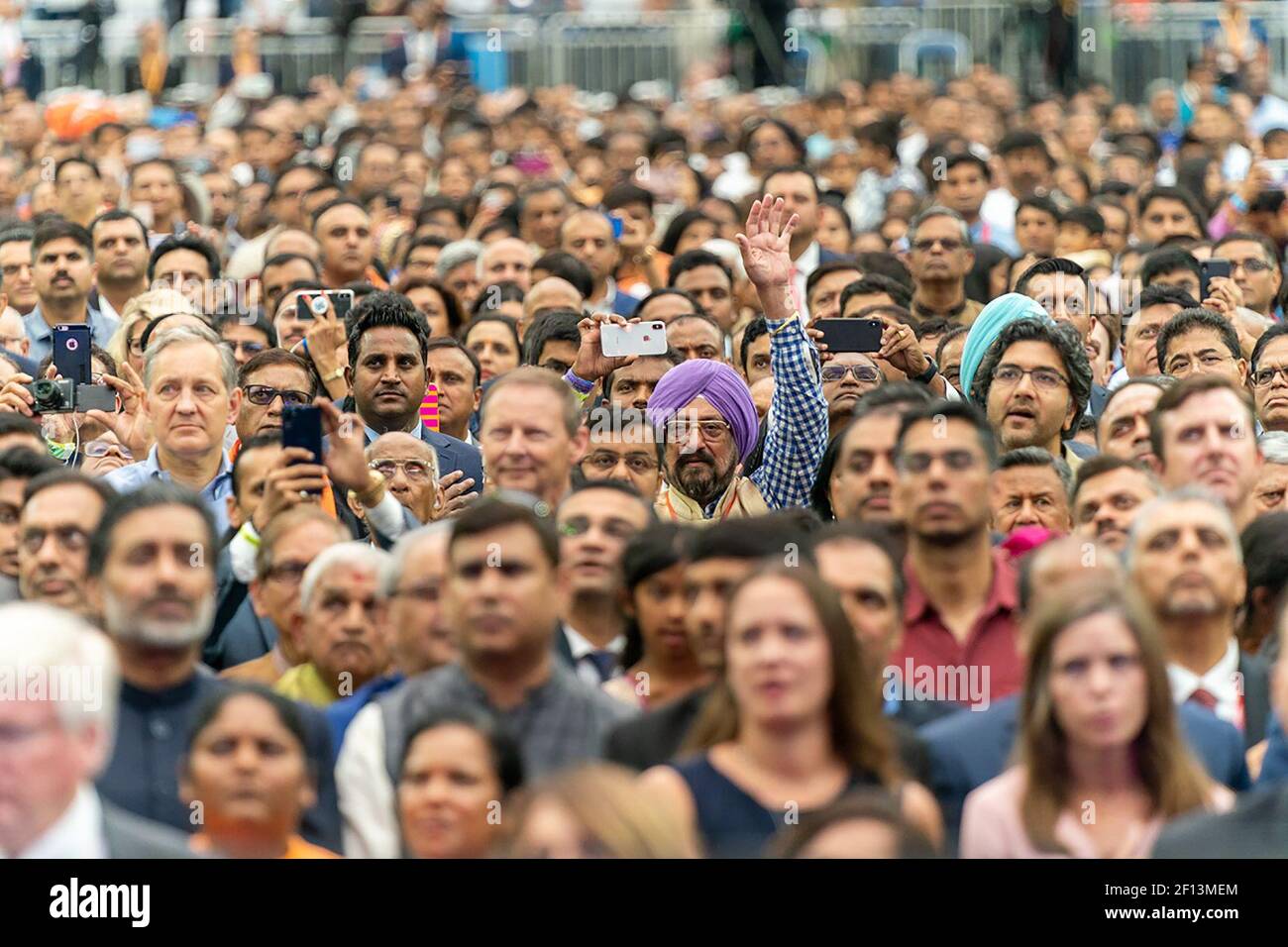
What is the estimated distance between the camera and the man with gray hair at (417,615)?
7.38 metres

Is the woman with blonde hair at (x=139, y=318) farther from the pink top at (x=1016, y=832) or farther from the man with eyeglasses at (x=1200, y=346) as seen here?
the pink top at (x=1016, y=832)

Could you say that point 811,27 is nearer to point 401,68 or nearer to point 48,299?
point 401,68

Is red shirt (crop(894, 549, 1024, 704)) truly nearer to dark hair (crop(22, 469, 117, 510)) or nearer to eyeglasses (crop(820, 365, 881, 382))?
dark hair (crop(22, 469, 117, 510))

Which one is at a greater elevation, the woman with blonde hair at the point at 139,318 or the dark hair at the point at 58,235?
the dark hair at the point at 58,235

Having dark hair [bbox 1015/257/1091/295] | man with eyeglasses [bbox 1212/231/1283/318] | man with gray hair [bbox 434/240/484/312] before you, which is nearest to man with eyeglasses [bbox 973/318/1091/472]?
dark hair [bbox 1015/257/1091/295]

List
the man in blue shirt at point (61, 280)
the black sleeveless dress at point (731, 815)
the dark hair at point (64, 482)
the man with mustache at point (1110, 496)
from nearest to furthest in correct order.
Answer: the black sleeveless dress at point (731, 815) < the dark hair at point (64, 482) < the man with mustache at point (1110, 496) < the man in blue shirt at point (61, 280)

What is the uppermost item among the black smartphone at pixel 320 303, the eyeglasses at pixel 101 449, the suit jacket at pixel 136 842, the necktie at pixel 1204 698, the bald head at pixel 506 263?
the bald head at pixel 506 263

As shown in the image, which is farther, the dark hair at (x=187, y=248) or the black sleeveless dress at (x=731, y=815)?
the dark hair at (x=187, y=248)

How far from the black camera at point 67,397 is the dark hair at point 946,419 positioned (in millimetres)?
3157

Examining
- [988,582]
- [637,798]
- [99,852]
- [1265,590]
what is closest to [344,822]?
[99,852]

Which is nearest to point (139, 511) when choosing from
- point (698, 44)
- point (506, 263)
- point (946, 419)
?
point (946, 419)

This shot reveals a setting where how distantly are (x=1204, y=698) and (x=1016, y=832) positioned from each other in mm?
1274

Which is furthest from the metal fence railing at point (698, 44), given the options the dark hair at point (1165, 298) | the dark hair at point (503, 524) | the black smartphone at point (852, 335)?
the dark hair at point (503, 524)
